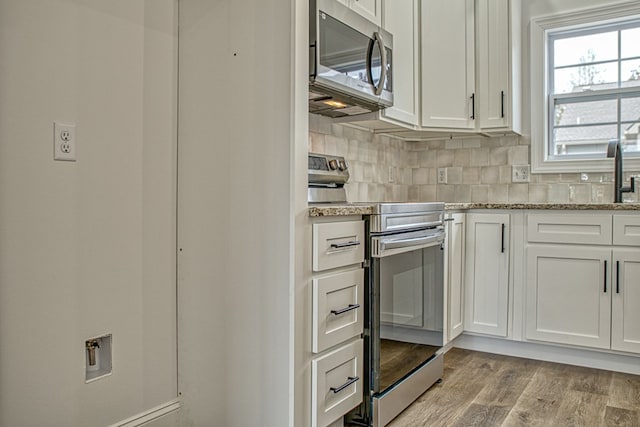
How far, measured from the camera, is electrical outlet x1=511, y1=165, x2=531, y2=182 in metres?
3.51

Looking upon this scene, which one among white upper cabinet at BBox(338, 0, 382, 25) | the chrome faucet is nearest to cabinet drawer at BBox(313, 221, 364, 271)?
white upper cabinet at BBox(338, 0, 382, 25)

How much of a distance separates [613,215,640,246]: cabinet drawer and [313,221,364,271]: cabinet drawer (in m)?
1.68

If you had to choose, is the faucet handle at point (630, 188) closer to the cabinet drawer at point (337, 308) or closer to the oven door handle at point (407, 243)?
the oven door handle at point (407, 243)

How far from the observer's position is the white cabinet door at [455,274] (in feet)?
9.59

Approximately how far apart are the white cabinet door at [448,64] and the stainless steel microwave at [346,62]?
53 cm

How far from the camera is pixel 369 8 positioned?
8.39 feet

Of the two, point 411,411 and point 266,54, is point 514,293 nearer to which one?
point 411,411

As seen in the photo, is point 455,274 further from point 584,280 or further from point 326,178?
point 326,178

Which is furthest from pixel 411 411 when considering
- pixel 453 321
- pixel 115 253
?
pixel 115 253

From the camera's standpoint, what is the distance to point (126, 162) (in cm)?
165

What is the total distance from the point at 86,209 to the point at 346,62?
133cm

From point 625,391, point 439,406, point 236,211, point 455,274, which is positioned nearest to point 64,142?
point 236,211

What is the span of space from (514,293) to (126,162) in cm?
244

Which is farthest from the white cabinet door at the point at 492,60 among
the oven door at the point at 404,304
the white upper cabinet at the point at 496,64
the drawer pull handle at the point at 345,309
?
the drawer pull handle at the point at 345,309
